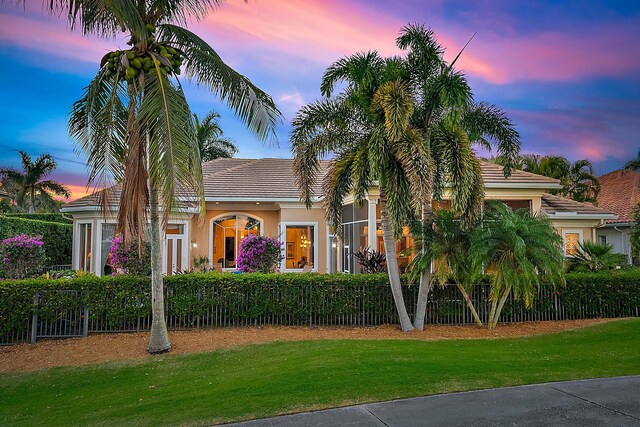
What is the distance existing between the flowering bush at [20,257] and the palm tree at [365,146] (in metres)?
7.99

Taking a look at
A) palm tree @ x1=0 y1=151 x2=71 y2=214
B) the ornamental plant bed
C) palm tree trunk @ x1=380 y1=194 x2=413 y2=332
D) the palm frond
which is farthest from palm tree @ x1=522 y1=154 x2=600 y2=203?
palm tree @ x1=0 y1=151 x2=71 y2=214

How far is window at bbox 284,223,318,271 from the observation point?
17266mm

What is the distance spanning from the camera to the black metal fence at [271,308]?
955 cm

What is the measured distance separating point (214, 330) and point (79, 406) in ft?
14.4

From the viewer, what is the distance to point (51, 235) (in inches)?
977

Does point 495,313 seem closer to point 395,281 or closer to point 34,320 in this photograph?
point 395,281

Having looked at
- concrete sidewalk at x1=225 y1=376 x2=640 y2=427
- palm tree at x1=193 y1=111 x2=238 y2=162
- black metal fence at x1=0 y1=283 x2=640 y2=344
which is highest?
palm tree at x1=193 y1=111 x2=238 y2=162

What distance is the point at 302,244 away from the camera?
17.4 m

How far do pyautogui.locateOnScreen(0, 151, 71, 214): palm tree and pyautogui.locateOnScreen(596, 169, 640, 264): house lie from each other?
4159 cm

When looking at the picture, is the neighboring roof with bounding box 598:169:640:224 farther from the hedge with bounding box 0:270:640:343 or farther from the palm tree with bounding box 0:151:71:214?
the palm tree with bounding box 0:151:71:214

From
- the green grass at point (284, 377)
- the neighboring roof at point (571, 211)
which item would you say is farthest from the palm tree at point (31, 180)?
the neighboring roof at point (571, 211)

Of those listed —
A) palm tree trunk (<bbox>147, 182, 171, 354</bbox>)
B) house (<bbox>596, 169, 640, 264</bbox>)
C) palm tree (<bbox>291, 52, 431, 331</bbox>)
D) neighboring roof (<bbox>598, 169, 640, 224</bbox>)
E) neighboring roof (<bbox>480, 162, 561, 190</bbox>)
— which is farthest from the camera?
neighboring roof (<bbox>598, 169, 640, 224</bbox>)

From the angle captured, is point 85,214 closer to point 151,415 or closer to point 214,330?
point 214,330

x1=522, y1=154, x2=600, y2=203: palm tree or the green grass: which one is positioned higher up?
x1=522, y1=154, x2=600, y2=203: palm tree
